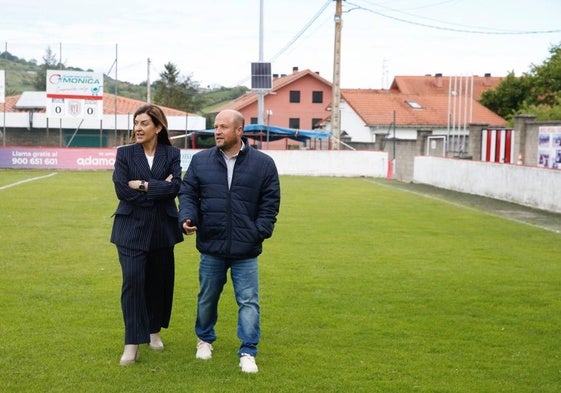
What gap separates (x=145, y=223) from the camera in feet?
22.8

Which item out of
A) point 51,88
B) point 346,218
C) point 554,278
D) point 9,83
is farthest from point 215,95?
point 554,278

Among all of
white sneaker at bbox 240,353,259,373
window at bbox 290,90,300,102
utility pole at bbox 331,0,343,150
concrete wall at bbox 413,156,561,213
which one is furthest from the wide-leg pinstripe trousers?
window at bbox 290,90,300,102

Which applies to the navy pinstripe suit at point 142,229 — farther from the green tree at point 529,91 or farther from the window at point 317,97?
the window at point 317,97

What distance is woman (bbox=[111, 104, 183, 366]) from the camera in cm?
690

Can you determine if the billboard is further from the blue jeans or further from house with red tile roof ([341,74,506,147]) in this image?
the blue jeans

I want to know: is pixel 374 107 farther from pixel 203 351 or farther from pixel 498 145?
pixel 203 351

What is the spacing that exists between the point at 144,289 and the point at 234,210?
101 cm

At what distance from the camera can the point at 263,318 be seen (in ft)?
28.4

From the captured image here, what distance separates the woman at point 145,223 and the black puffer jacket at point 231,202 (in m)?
0.35

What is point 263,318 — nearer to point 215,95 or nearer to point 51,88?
point 51,88

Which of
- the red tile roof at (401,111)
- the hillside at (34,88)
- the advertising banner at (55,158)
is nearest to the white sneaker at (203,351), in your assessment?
the advertising banner at (55,158)

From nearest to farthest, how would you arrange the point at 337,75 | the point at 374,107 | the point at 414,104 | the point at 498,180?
1. the point at 498,180
2. the point at 337,75
3. the point at 374,107
4. the point at 414,104

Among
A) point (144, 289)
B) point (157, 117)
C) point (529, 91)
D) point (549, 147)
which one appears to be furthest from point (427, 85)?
point (144, 289)

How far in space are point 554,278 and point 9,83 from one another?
3778 inches
